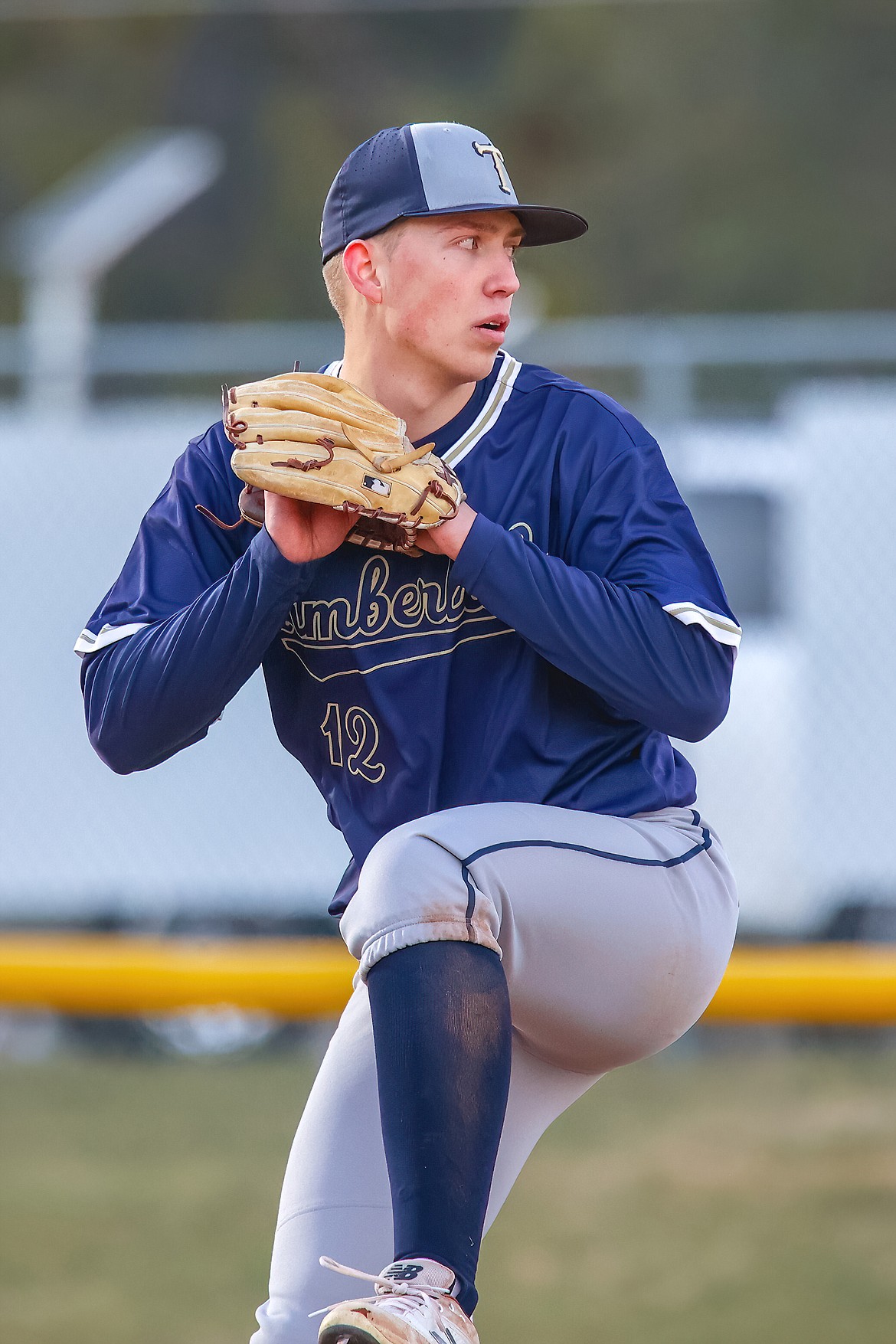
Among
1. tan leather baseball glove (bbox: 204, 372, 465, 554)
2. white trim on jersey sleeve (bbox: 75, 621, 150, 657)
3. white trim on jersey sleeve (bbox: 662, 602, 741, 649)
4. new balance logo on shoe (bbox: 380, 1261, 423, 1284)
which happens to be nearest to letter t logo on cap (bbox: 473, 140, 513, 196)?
tan leather baseball glove (bbox: 204, 372, 465, 554)

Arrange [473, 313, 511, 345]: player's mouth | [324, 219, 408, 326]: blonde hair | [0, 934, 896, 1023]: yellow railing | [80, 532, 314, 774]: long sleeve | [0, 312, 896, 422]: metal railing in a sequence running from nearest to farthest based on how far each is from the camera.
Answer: [80, 532, 314, 774]: long sleeve → [473, 313, 511, 345]: player's mouth → [324, 219, 408, 326]: blonde hair → [0, 934, 896, 1023]: yellow railing → [0, 312, 896, 422]: metal railing

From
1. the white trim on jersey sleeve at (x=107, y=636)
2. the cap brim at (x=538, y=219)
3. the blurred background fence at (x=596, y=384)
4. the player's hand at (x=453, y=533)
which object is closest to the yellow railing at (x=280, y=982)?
the blurred background fence at (x=596, y=384)

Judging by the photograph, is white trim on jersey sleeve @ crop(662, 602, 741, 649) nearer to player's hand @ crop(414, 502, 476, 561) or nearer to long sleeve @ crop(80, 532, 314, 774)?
player's hand @ crop(414, 502, 476, 561)

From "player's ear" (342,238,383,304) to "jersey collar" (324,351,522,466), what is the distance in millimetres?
168

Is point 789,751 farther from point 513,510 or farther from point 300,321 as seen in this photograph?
point 300,321

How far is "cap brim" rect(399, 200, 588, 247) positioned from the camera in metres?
2.10

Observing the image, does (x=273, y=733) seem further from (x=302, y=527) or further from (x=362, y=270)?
(x=302, y=527)

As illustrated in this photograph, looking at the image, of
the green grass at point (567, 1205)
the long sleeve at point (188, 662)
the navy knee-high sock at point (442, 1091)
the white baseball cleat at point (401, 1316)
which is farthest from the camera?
the green grass at point (567, 1205)

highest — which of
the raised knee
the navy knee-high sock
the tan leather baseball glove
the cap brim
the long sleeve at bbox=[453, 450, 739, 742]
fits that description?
the cap brim

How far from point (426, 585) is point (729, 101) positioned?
16.9 m

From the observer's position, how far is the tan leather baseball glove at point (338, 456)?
1.94 metres

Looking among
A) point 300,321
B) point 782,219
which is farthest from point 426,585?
point 782,219

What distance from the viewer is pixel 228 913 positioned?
246 inches

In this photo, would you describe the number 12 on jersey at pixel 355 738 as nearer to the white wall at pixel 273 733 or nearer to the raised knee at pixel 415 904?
the raised knee at pixel 415 904
